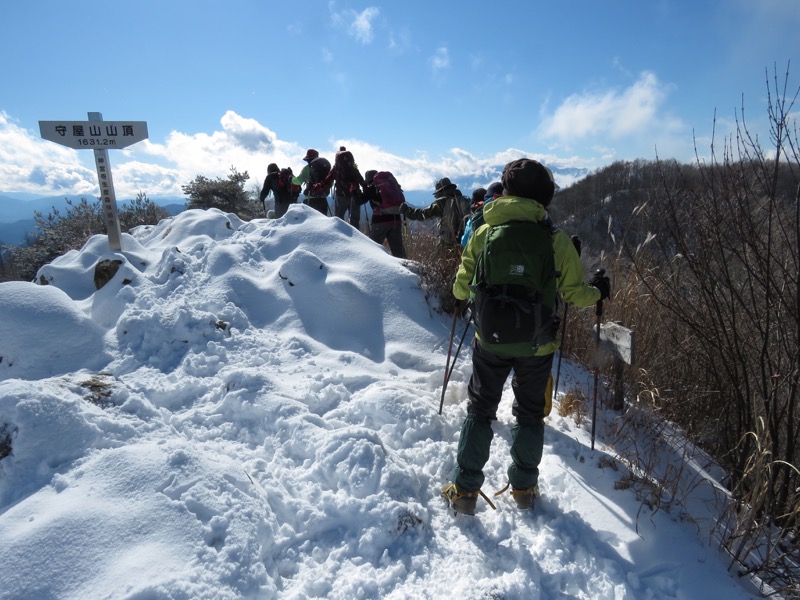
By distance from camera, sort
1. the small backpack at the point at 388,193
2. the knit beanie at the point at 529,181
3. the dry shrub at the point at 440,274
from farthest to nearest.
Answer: the small backpack at the point at 388,193 < the dry shrub at the point at 440,274 < the knit beanie at the point at 529,181

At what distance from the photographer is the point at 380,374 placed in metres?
4.03

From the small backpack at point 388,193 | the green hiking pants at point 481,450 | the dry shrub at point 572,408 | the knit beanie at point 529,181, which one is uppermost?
the small backpack at point 388,193

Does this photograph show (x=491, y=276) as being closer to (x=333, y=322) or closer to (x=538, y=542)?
(x=538, y=542)

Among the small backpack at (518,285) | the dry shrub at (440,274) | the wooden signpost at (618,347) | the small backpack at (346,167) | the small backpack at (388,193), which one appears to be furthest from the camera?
the small backpack at (346,167)

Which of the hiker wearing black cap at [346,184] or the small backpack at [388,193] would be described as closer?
the small backpack at [388,193]

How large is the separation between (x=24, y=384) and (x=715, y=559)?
4.39 meters

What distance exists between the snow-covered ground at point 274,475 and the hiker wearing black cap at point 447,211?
141 cm

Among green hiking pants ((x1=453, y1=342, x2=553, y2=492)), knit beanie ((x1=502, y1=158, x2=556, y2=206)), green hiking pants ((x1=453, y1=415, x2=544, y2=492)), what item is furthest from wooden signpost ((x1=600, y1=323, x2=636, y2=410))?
knit beanie ((x1=502, y1=158, x2=556, y2=206))

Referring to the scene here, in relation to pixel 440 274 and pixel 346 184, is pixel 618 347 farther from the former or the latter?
pixel 346 184

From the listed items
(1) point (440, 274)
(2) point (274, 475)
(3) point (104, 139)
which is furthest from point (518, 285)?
(3) point (104, 139)

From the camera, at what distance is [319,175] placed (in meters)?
8.73

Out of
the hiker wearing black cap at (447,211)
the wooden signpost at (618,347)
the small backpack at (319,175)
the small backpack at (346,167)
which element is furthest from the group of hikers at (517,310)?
the small backpack at (319,175)

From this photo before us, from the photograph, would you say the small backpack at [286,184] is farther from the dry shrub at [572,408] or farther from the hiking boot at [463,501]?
the hiking boot at [463,501]

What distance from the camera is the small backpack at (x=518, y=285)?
239 centimetres
